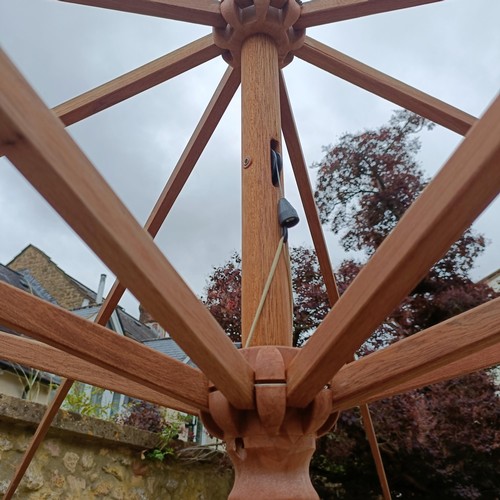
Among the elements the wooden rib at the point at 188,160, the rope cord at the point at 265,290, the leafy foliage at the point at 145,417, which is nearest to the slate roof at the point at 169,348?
the leafy foliage at the point at 145,417

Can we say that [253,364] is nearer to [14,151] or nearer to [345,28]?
[14,151]

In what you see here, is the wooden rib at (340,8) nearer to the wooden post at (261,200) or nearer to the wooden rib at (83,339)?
the wooden post at (261,200)

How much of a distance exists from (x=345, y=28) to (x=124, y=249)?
13.5 ft


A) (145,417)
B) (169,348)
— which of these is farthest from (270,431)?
(169,348)

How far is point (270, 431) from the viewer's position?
949mm

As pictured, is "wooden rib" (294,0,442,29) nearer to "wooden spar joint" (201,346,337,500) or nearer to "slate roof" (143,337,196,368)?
"wooden spar joint" (201,346,337,500)

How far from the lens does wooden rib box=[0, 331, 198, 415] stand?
1157 mm

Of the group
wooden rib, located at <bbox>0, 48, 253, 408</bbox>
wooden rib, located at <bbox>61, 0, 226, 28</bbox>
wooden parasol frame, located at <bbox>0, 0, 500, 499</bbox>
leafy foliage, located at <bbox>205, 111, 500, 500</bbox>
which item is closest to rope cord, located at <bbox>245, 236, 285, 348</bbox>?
wooden parasol frame, located at <bbox>0, 0, 500, 499</bbox>

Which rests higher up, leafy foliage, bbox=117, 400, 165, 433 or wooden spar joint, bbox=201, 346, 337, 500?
leafy foliage, bbox=117, 400, 165, 433

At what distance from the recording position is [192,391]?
3.20 ft

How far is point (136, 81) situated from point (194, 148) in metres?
0.33

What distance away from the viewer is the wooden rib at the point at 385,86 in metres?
1.71

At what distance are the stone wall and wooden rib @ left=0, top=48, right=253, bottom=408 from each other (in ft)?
5.87

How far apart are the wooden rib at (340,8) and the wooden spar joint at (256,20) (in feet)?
0.20
